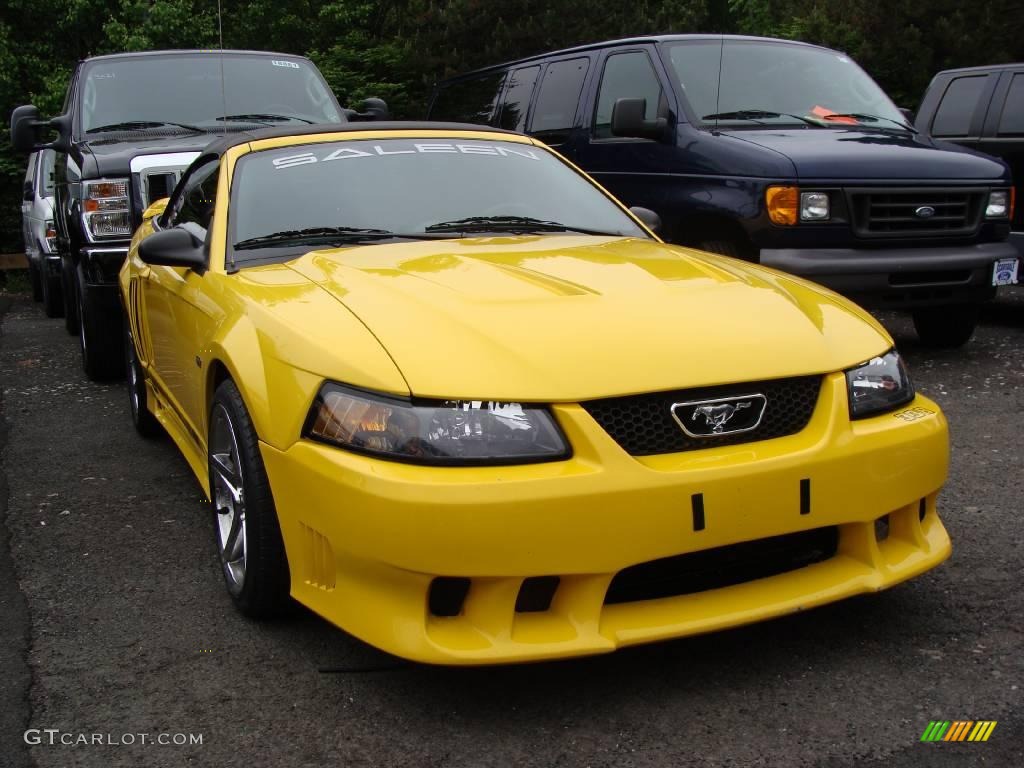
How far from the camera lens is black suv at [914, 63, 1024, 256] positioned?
8.90 meters

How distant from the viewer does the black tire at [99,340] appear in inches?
280

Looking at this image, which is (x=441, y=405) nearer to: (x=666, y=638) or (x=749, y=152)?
(x=666, y=638)

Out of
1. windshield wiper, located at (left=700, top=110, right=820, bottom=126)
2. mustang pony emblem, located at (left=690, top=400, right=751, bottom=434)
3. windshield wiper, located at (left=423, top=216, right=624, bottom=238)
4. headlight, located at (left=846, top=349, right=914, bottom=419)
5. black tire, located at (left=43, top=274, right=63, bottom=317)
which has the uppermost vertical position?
windshield wiper, located at (left=423, top=216, right=624, bottom=238)

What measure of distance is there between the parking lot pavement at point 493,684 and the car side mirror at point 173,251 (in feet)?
3.38

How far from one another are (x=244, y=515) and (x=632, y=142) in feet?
15.4

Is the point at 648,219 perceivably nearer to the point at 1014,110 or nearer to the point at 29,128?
the point at 29,128

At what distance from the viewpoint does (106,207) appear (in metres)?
7.00

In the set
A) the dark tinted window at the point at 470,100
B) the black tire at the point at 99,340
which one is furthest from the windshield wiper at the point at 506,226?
the dark tinted window at the point at 470,100

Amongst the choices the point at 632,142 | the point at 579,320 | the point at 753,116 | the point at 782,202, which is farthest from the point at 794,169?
the point at 579,320

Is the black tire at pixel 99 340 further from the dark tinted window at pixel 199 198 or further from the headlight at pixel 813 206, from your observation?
the headlight at pixel 813 206

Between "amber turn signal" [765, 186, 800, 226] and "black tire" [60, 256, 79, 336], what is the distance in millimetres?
4485

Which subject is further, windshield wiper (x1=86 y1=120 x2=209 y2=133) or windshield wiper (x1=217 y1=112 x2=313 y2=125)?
windshield wiper (x1=217 y1=112 x2=313 y2=125)

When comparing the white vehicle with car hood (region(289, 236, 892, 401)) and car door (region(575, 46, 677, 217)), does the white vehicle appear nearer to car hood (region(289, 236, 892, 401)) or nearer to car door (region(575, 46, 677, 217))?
car door (region(575, 46, 677, 217))

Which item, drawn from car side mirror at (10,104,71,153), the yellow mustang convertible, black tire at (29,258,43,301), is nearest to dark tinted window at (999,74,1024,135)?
the yellow mustang convertible
